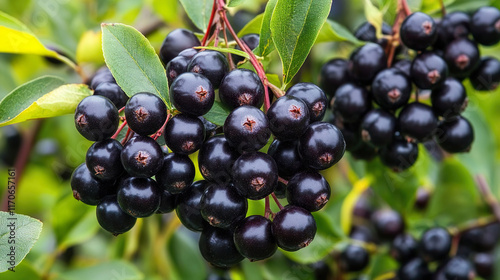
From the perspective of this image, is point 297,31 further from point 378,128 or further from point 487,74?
point 487,74

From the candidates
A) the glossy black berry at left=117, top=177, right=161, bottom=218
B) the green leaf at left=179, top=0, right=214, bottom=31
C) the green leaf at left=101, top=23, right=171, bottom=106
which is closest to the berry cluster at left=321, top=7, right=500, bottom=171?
the green leaf at left=179, top=0, right=214, bottom=31

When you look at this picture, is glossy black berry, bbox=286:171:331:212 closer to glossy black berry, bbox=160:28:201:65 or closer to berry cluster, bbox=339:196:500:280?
glossy black berry, bbox=160:28:201:65

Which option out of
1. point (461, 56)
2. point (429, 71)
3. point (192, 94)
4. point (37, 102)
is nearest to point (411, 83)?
point (429, 71)

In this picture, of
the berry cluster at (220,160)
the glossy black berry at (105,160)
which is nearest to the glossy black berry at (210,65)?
the berry cluster at (220,160)

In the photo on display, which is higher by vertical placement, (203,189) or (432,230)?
(203,189)


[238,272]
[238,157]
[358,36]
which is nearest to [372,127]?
[358,36]

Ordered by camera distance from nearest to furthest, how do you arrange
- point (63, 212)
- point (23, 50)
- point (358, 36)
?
point (23, 50) → point (358, 36) → point (63, 212)

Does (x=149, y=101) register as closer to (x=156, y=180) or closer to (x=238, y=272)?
(x=156, y=180)
